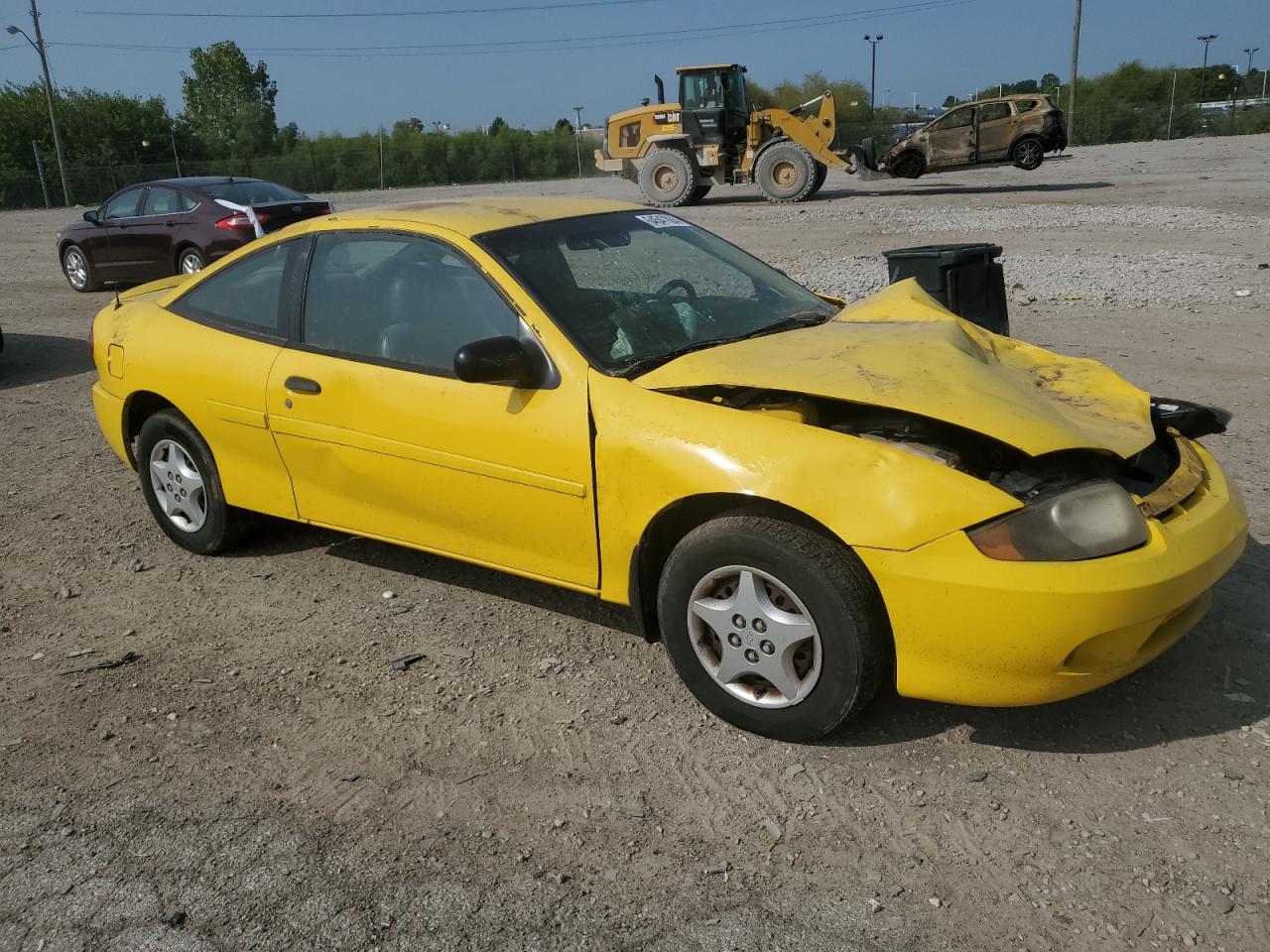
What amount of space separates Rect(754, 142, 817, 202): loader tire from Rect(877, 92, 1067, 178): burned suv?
142 inches

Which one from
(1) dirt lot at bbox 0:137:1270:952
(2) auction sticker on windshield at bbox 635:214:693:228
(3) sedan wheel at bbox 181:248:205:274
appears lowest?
(1) dirt lot at bbox 0:137:1270:952

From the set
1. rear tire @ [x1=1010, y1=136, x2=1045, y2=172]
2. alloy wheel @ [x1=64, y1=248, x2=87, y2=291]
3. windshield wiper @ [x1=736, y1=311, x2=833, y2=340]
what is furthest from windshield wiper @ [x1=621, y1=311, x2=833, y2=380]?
rear tire @ [x1=1010, y1=136, x2=1045, y2=172]

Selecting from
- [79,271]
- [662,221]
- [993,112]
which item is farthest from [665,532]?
[993,112]

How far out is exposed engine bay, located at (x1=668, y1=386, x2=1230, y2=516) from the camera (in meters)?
3.09

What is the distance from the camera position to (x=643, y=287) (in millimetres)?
4109

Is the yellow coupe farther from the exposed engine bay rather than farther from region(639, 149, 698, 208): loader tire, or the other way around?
region(639, 149, 698, 208): loader tire

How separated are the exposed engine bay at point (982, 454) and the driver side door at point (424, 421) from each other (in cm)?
54

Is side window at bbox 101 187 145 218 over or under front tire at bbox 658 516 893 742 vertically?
over

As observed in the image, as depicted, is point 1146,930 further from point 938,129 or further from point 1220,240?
point 938,129

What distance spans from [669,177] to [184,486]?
19605 millimetres

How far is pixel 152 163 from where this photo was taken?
1900 inches

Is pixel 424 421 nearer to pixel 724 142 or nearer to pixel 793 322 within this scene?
pixel 793 322

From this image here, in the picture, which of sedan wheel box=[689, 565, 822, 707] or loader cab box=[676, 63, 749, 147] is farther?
loader cab box=[676, 63, 749, 147]

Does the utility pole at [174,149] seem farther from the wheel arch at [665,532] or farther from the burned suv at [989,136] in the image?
the wheel arch at [665,532]
